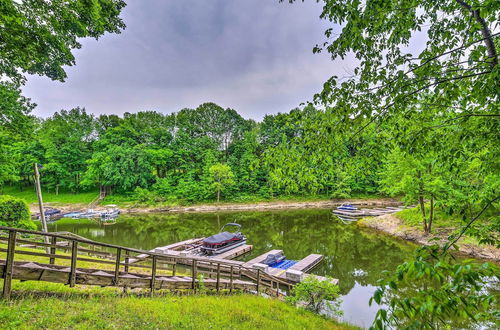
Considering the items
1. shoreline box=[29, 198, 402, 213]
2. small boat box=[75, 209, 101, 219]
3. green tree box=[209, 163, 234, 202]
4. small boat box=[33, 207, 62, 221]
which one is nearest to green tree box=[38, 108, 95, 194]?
shoreline box=[29, 198, 402, 213]

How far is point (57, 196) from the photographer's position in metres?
39.8

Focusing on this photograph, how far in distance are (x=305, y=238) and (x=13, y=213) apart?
749 inches

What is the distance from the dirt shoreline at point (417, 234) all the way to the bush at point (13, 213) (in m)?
18.8

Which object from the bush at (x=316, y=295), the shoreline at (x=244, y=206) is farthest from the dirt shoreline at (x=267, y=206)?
the bush at (x=316, y=295)

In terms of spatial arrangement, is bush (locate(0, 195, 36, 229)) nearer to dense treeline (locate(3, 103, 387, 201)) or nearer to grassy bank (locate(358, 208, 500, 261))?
grassy bank (locate(358, 208, 500, 261))

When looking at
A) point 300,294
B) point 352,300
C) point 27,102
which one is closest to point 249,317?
point 300,294

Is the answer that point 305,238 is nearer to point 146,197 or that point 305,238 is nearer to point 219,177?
point 219,177

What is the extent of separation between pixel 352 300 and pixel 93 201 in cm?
4067

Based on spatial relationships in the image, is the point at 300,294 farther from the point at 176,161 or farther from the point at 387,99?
the point at 176,161

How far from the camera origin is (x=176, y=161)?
147 ft

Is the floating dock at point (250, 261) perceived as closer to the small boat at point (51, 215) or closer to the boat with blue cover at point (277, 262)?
the boat with blue cover at point (277, 262)

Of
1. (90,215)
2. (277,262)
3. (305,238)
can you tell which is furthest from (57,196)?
(277,262)

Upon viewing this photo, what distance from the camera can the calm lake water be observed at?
38.7ft

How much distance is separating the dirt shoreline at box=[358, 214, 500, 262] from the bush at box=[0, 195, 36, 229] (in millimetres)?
18752
